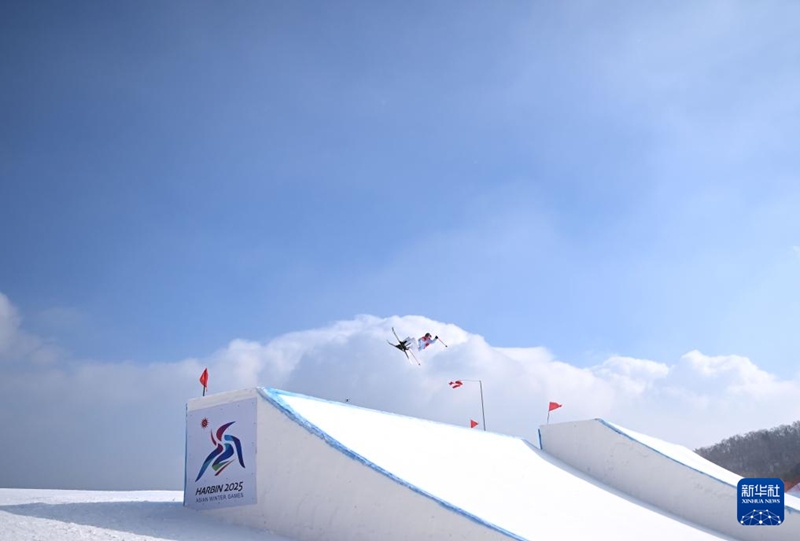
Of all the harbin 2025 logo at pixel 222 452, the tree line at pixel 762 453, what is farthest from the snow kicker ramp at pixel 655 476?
the tree line at pixel 762 453

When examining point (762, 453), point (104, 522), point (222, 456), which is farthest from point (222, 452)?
point (762, 453)

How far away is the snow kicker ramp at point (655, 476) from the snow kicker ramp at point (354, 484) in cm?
151

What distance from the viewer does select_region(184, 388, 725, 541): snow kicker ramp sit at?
27.4 ft

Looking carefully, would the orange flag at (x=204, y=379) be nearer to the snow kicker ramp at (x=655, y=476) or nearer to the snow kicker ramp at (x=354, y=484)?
the snow kicker ramp at (x=354, y=484)

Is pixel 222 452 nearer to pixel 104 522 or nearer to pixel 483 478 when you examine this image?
pixel 104 522

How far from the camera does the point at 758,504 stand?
44.7ft

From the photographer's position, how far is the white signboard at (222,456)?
942cm

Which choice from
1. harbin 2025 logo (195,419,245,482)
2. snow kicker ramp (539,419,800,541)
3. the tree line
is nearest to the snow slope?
snow kicker ramp (539,419,800,541)

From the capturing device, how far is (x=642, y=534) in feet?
35.5

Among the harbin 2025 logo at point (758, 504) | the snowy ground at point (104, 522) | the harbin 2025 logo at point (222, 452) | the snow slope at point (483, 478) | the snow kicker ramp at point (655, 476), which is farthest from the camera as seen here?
the snow kicker ramp at point (655, 476)

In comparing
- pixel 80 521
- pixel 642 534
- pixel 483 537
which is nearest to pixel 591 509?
pixel 642 534

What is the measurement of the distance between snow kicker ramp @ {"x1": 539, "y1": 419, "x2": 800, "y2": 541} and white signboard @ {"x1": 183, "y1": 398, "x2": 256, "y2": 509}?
9.92 meters

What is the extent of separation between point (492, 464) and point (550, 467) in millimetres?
3027

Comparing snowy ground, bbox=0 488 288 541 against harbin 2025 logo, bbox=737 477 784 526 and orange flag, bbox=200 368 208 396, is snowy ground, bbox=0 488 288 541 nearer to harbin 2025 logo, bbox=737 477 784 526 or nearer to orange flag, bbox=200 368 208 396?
orange flag, bbox=200 368 208 396
